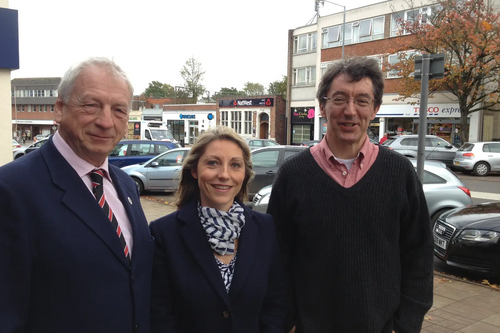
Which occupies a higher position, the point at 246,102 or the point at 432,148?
the point at 246,102

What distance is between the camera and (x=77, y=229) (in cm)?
161

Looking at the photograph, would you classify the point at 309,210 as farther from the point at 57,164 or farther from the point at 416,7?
the point at 416,7

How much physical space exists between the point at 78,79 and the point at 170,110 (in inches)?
1893

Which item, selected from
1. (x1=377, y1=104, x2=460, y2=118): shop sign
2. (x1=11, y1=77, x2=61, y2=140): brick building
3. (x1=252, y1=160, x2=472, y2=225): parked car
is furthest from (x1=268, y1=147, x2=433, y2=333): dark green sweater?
(x1=11, y1=77, x2=61, y2=140): brick building

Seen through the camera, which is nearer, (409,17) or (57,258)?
(57,258)

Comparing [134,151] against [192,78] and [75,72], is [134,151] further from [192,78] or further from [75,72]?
[192,78]

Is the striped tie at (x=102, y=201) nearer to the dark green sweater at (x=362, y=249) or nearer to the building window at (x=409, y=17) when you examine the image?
the dark green sweater at (x=362, y=249)

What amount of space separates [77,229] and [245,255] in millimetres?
869

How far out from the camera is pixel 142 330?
6.06 ft

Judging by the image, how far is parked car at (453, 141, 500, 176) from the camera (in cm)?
1811

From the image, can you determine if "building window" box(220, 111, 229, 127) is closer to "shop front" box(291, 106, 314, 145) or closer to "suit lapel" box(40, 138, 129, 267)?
"shop front" box(291, 106, 314, 145)

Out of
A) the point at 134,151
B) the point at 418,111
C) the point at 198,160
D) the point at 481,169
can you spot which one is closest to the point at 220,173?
the point at 198,160

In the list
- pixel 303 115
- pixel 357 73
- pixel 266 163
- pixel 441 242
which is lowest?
pixel 441 242

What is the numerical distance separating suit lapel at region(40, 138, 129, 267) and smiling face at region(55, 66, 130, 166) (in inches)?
4.0
